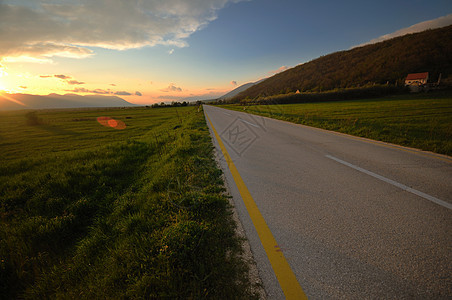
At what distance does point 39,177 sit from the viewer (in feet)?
16.4

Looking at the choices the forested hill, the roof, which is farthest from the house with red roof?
the forested hill

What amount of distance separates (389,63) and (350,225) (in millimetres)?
89783

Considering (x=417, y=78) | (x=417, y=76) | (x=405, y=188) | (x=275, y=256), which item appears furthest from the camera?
(x=417, y=76)

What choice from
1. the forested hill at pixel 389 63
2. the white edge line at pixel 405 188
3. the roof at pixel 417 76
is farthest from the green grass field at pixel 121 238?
the roof at pixel 417 76

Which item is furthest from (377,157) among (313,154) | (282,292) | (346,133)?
(282,292)

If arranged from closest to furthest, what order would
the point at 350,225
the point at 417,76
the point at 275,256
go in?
the point at 275,256, the point at 350,225, the point at 417,76

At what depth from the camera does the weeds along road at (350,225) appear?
148 centimetres

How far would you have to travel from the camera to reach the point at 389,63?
204ft

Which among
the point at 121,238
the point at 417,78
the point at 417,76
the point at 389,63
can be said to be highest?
the point at 389,63

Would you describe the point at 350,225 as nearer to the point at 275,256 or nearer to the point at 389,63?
the point at 275,256

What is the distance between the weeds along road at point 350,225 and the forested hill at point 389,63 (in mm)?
56412

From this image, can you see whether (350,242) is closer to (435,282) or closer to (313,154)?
(435,282)

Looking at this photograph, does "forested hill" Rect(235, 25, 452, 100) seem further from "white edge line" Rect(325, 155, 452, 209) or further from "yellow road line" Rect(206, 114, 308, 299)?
"yellow road line" Rect(206, 114, 308, 299)

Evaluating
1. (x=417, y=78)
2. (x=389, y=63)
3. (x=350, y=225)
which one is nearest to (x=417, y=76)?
(x=417, y=78)
